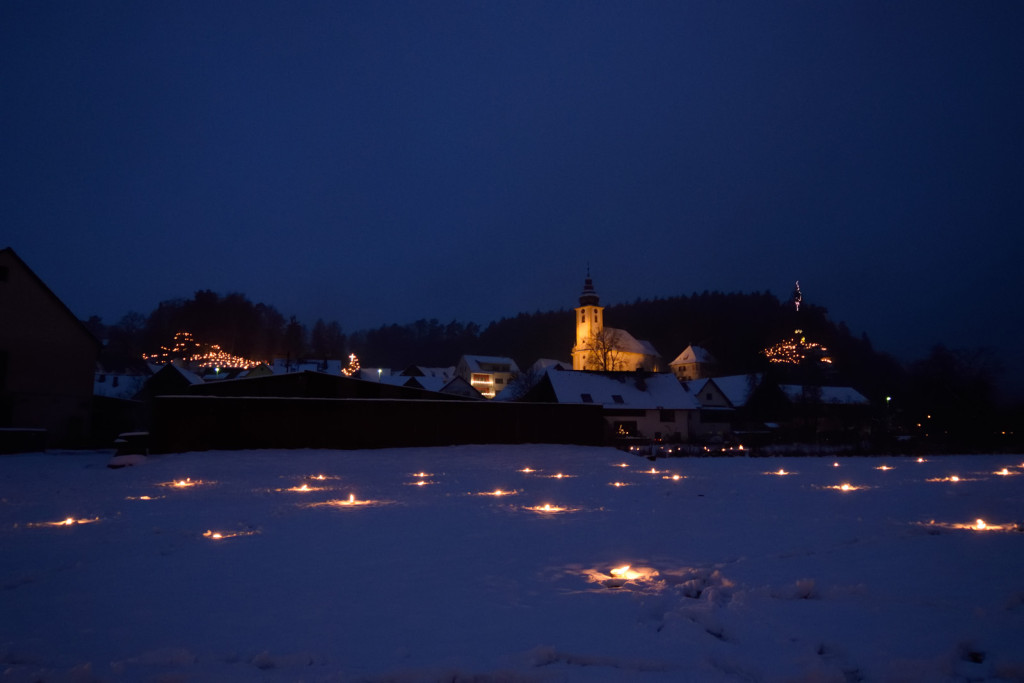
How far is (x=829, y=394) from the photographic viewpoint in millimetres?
54438

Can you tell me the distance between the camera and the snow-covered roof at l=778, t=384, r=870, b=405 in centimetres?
5053

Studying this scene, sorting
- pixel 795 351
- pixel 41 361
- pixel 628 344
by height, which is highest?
pixel 628 344

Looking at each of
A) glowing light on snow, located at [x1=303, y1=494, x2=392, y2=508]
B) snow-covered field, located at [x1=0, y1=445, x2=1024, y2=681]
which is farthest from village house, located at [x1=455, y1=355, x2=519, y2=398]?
snow-covered field, located at [x1=0, y1=445, x2=1024, y2=681]

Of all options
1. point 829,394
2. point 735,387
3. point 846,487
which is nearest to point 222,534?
point 846,487

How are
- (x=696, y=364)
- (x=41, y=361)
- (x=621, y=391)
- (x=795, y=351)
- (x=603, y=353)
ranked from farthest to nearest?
(x=696, y=364), (x=795, y=351), (x=603, y=353), (x=621, y=391), (x=41, y=361)

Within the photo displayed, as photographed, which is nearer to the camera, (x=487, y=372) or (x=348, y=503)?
(x=348, y=503)

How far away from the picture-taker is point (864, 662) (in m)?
3.46

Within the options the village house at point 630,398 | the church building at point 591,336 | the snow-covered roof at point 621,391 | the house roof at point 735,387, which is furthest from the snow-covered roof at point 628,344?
the village house at point 630,398

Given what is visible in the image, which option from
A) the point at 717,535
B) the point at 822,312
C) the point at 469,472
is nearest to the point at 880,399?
the point at 822,312

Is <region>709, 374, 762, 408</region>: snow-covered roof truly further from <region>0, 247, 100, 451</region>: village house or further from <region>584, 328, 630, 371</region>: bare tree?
Answer: <region>0, 247, 100, 451</region>: village house

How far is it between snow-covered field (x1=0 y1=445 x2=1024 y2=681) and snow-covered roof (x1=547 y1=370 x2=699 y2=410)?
29.8 m

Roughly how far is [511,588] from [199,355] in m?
68.1

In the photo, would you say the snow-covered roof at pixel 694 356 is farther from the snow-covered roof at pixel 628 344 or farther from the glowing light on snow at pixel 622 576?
the glowing light on snow at pixel 622 576

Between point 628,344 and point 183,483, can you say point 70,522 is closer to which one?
point 183,483
